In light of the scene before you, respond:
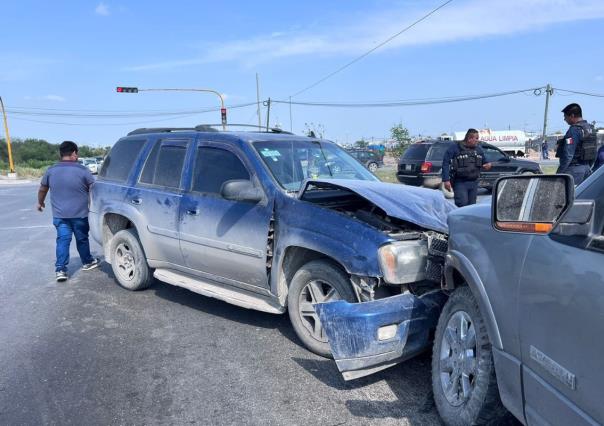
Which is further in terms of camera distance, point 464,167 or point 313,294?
point 464,167

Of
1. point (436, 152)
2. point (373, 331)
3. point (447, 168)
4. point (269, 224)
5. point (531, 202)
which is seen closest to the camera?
point (531, 202)

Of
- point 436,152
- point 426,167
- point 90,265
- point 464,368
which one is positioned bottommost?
point 90,265

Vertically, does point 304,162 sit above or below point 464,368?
above

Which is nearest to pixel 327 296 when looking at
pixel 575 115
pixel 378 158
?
pixel 575 115

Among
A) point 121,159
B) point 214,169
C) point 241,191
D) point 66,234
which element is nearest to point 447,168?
point 214,169

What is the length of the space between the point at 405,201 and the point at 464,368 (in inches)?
61.8

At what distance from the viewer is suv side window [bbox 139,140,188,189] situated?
519cm

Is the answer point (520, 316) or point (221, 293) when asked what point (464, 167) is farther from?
point (520, 316)

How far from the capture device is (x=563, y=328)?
73.4 inches

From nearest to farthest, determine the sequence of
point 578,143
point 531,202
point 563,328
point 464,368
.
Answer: point 563,328
point 531,202
point 464,368
point 578,143

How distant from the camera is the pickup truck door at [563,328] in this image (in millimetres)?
1718

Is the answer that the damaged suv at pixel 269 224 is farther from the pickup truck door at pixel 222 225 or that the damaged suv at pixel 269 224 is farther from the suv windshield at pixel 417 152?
the suv windshield at pixel 417 152

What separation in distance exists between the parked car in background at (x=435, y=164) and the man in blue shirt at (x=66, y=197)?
10623 millimetres

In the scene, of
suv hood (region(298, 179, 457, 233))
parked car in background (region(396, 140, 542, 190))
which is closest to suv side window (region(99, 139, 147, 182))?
suv hood (region(298, 179, 457, 233))
